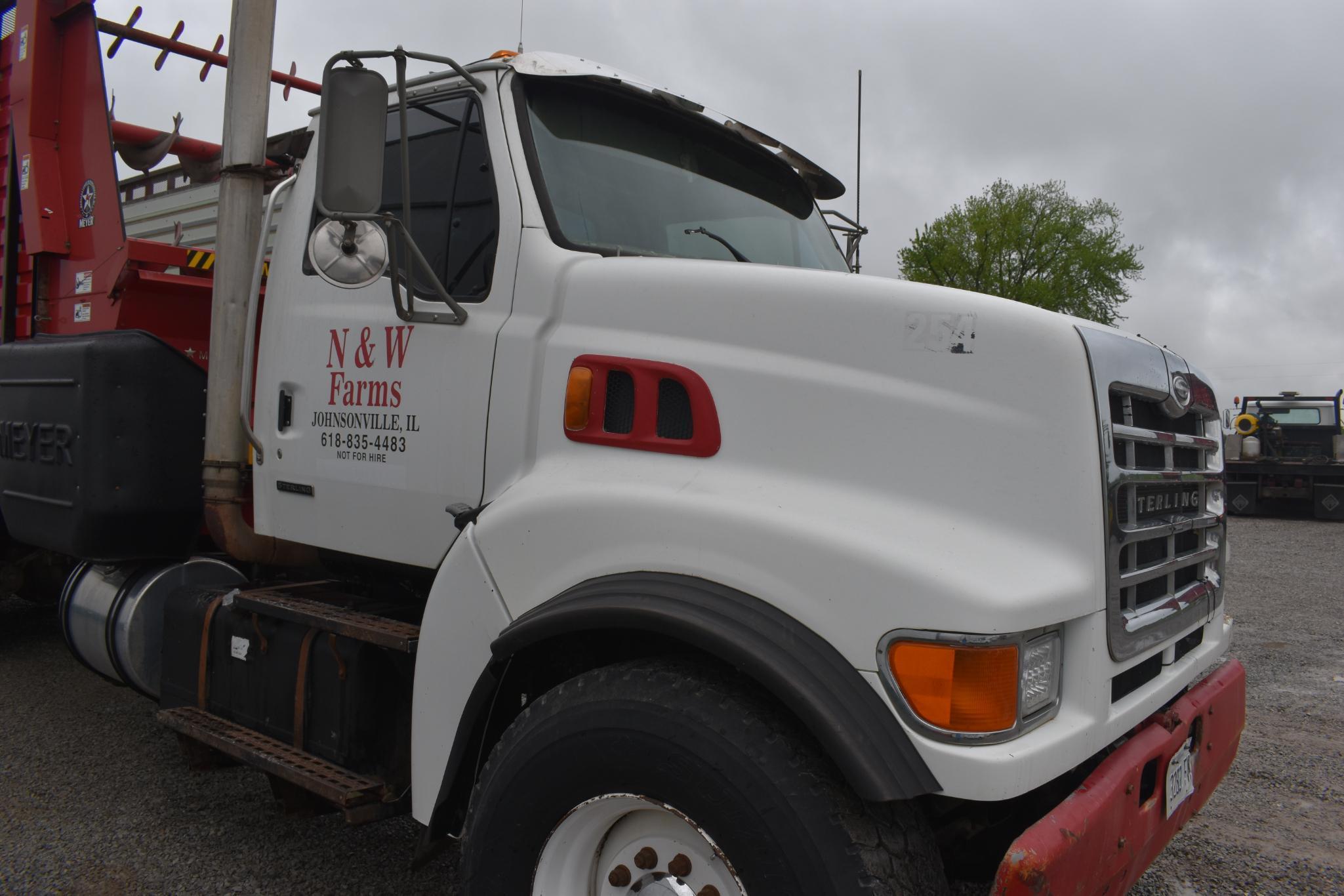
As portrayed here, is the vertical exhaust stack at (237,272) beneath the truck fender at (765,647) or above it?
above

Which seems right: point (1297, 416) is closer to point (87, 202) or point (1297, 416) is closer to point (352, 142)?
point (87, 202)

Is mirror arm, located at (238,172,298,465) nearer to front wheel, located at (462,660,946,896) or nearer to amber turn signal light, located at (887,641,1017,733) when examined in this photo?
front wheel, located at (462,660,946,896)

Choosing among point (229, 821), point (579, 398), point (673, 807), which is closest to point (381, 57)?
point (579, 398)

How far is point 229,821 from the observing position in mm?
3539

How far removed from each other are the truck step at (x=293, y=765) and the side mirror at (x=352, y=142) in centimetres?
Answer: 149

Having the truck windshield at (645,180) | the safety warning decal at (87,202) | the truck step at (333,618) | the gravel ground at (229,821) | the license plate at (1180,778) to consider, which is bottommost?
the gravel ground at (229,821)

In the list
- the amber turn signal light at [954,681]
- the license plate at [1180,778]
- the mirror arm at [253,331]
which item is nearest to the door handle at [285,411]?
the mirror arm at [253,331]

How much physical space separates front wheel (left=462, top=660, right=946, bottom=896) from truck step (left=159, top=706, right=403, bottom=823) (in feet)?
1.82

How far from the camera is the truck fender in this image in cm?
170

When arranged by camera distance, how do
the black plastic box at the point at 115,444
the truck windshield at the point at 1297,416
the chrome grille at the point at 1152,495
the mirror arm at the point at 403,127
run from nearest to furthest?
the chrome grille at the point at 1152,495 < the mirror arm at the point at 403,127 < the black plastic box at the point at 115,444 < the truck windshield at the point at 1297,416

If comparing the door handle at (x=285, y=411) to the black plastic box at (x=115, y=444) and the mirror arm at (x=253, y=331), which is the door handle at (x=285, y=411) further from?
the black plastic box at (x=115, y=444)

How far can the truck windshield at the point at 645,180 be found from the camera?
2637mm

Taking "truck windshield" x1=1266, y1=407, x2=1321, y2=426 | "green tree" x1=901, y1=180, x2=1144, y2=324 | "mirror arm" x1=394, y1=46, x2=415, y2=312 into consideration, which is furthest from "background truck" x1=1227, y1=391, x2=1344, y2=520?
"mirror arm" x1=394, y1=46, x2=415, y2=312

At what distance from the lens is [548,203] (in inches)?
101
